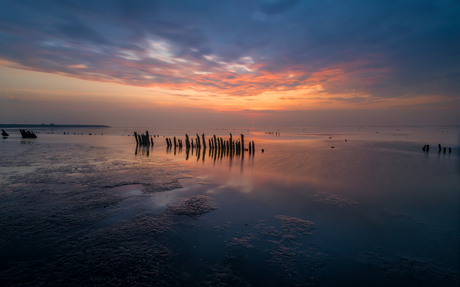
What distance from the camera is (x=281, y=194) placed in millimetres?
11031

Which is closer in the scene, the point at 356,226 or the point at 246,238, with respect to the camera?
the point at 246,238

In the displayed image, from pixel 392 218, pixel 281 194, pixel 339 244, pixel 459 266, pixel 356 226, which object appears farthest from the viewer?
pixel 281 194

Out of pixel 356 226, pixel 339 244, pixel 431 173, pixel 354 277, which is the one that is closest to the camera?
pixel 354 277

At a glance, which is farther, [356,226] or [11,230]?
[356,226]

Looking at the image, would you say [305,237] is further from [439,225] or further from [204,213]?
[439,225]

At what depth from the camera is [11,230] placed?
6562 mm

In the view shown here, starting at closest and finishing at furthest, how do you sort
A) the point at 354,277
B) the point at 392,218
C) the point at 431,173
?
the point at 354,277 → the point at 392,218 → the point at 431,173

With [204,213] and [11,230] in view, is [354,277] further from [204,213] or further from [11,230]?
[11,230]

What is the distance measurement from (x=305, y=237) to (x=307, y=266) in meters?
1.46

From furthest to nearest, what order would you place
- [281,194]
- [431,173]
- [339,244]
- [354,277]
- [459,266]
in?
[431,173] → [281,194] → [339,244] → [459,266] → [354,277]

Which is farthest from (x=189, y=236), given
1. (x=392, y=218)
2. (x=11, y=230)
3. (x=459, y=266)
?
(x=392, y=218)

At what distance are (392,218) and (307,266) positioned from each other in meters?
5.29

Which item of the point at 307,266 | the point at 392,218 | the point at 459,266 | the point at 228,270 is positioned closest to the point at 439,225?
the point at 392,218

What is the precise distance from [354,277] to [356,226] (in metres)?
3.00
